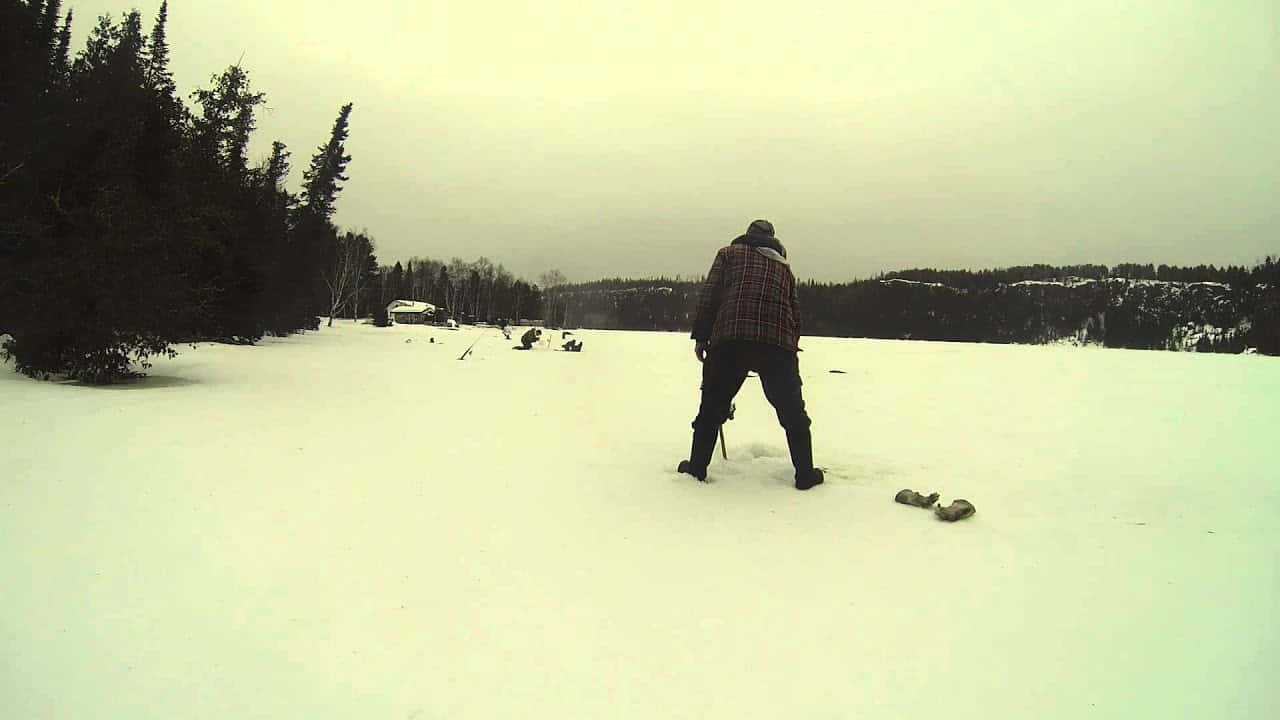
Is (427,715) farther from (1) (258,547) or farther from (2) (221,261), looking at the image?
(2) (221,261)

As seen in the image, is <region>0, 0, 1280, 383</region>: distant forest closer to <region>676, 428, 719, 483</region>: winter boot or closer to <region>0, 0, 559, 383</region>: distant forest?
<region>0, 0, 559, 383</region>: distant forest

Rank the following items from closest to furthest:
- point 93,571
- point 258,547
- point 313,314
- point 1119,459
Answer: point 93,571 < point 258,547 < point 1119,459 < point 313,314

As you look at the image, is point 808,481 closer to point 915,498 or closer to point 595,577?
point 915,498

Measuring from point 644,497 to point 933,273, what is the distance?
303 feet

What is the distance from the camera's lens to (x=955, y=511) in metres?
3.64

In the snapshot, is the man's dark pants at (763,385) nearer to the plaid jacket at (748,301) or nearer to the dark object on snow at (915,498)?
the plaid jacket at (748,301)

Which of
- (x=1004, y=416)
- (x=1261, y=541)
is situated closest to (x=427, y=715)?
(x=1261, y=541)

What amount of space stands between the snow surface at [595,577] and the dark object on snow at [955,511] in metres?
0.11

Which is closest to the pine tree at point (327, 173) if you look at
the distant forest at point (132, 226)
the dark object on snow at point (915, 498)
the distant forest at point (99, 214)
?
the distant forest at point (132, 226)

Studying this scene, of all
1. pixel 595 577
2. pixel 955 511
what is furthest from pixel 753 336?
pixel 595 577

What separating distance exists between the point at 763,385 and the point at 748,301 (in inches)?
24.6

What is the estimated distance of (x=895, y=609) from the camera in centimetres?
245

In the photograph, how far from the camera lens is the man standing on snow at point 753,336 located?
4215mm

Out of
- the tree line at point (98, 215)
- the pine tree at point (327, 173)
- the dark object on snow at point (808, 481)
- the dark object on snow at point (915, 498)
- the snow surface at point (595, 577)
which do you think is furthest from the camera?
the pine tree at point (327, 173)
